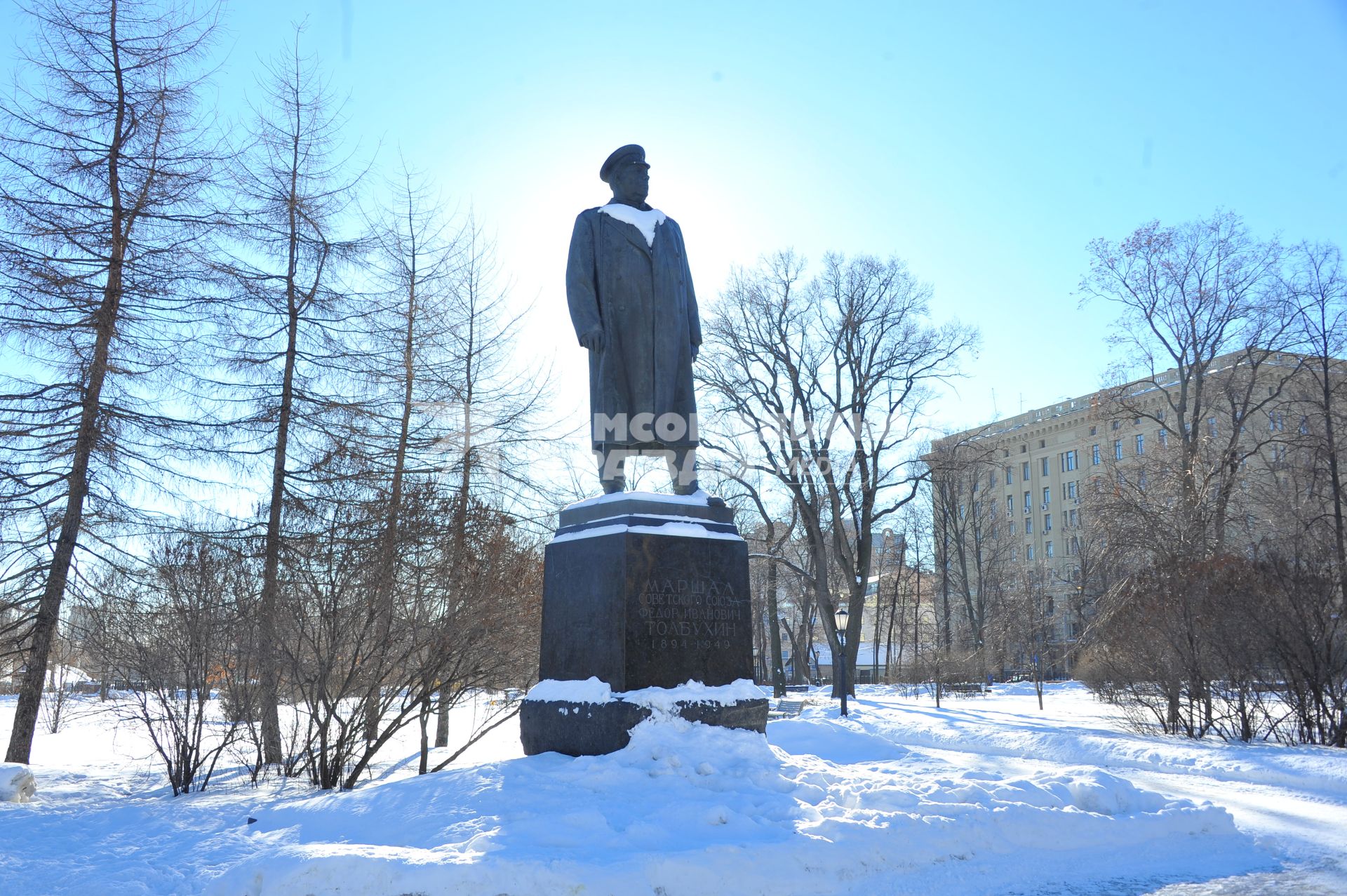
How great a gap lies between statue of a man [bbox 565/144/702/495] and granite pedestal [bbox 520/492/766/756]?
53 cm

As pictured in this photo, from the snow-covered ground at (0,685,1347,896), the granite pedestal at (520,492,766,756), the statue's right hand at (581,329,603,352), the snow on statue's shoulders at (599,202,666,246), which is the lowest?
the snow-covered ground at (0,685,1347,896)

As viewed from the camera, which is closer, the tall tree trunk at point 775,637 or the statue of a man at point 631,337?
the statue of a man at point 631,337

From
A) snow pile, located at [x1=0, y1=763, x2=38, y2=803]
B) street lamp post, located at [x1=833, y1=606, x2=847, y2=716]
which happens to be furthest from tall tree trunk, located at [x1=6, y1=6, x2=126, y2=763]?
street lamp post, located at [x1=833, y1=606, x2=847, y2=716]

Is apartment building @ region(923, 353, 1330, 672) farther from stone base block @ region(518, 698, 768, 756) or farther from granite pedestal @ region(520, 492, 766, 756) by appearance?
stone base block @ region(518, 698, 768, 756)

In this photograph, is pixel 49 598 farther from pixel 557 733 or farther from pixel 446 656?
pixel 557 733

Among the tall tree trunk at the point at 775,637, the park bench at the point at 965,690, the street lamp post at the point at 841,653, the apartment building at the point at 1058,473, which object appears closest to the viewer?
the street lamp post at the point at 841,653

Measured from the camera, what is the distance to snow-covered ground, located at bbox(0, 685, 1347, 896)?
3701mm

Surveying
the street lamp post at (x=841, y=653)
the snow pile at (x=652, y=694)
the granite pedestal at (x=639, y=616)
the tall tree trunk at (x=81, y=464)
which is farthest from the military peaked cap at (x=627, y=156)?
the street lamp post at (x=841, y=653)

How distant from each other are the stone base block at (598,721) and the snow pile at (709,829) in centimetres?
12

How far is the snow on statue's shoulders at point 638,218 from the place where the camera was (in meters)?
6.93

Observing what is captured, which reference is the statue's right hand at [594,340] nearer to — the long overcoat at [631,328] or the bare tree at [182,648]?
the long overcoat at [631,328]

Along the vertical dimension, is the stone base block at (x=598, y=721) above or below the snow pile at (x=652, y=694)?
below

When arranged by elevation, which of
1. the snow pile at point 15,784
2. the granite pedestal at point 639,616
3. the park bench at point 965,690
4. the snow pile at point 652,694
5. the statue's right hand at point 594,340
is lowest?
the park bench at point 965,690

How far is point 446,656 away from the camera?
32.2ft
